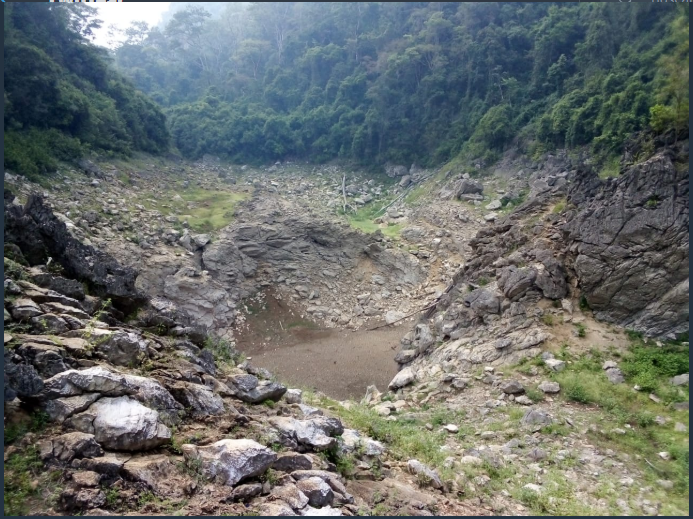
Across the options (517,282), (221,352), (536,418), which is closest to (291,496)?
(221,352)

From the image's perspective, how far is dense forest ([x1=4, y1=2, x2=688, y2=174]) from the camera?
22.6 m

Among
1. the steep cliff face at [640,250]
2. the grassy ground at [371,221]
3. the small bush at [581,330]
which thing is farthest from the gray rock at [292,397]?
the grassy ground at [371,221]

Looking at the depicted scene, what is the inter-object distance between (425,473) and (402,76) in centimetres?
3969

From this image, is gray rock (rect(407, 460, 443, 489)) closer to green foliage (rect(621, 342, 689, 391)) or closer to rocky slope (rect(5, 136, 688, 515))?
rocky slope (rect(5, 136, 688, 515))

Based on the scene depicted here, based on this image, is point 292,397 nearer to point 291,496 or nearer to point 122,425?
point 291,496

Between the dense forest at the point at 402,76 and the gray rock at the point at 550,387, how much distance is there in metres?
10.4

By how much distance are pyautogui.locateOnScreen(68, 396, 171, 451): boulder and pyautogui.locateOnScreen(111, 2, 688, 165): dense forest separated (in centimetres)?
1701

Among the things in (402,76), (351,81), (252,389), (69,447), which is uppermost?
(402,76)

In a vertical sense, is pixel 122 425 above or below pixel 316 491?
above

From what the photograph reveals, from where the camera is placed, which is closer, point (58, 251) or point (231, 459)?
point (231, 459)

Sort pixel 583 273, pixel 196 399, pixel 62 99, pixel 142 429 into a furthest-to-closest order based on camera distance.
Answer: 1. pixel 62 99
2. pixel 583 273
3. pixel 196 399
4. pixel 142 429

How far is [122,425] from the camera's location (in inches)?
204

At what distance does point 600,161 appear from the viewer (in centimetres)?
2352

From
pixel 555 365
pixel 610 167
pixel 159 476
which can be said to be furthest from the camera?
pixel 610 167
